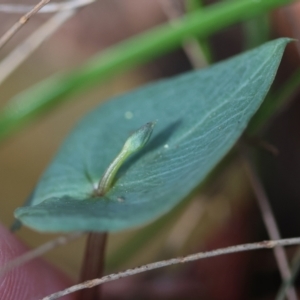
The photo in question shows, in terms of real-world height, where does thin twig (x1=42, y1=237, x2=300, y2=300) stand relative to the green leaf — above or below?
below

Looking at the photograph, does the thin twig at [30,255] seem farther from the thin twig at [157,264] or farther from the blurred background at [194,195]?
the blurred background at [194,195]

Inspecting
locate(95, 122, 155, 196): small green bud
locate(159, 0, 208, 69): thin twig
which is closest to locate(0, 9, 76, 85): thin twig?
locate(159, 0, 208, 69): thin twig

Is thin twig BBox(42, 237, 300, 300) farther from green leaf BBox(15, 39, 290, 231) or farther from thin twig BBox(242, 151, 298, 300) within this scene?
thin twig BBox(242, 151, 298, 300)

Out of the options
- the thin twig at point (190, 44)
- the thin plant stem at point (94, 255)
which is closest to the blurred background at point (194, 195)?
the thin twig at point (190, 44)

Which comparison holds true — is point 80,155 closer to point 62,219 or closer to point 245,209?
point 62,219

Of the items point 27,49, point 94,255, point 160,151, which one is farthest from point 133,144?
A: point 27,49

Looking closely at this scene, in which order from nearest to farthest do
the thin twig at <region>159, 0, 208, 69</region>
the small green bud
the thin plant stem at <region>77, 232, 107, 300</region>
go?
the small green bud, the thin plant stem at <region>77, 232, 107, 300</region>, the thin twig at <region>159, 0, 208, 69</region>

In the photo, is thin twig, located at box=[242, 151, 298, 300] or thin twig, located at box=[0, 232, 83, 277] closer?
thin twig, located at box=[0, 232, 83, 277]
